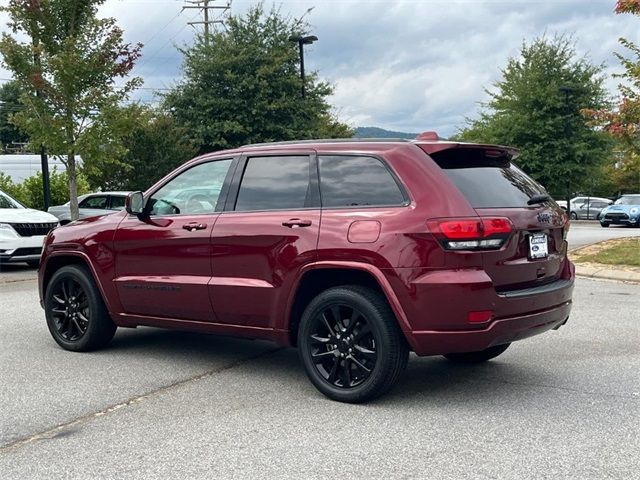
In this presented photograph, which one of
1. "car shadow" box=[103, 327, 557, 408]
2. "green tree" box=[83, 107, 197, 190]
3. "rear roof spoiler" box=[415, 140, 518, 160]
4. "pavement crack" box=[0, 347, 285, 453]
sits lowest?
"car shadow" box=[103, 327, 557, 408]

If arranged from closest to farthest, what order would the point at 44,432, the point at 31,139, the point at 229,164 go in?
1. the point at 44,432
2. the point at 229,164
3. the point at 31,139

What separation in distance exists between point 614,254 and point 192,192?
1105 cm

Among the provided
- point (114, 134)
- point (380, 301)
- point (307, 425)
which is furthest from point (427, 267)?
point (114, 134)

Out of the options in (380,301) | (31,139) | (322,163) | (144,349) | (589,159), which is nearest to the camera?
(380,301)

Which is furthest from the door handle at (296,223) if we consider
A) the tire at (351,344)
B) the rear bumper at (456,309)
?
the rear bumper at (456,309)

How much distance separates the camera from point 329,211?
5.02m

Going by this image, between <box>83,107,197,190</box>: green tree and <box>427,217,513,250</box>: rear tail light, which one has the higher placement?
<box>83,107,197,190</box>: green tree

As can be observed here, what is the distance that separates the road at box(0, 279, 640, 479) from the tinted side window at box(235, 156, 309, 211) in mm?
1361

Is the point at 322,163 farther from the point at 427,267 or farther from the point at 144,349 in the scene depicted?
the point at 144,349

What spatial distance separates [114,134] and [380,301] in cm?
1356

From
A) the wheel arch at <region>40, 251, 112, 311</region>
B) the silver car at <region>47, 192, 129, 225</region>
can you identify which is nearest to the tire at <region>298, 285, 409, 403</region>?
the wheel arch at <region>40, 251, 112, 311</region>

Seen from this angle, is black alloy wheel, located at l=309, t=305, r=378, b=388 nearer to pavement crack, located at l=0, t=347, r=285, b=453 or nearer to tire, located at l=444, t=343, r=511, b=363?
pavement crack, located at l=0, t=347, r=285, b=453

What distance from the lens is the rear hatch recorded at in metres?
4.68

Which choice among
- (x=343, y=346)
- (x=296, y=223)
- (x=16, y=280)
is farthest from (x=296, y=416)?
(x=16, y=280)
